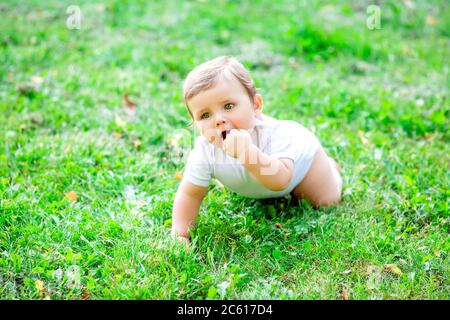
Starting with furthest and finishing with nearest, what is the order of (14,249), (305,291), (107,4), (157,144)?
1. (107,4)
2. (157,144)
3. (14,249)
4. (305,291)

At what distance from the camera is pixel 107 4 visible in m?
5.68

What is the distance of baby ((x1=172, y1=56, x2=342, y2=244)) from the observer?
2320mm

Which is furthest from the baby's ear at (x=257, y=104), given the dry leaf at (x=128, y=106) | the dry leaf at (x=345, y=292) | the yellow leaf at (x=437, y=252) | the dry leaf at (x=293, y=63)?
the dry leaf at (x=293, y=63)

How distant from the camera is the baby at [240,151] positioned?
2.32 meters

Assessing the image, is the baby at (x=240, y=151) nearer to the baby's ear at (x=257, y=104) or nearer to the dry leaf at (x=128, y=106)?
the baby's ear at (x=257, y=104)

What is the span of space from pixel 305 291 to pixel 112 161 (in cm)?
157

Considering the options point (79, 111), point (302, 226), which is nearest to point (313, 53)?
point (79, 111)

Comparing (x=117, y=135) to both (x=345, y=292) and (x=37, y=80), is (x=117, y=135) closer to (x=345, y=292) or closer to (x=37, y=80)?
(x=37, y=80)

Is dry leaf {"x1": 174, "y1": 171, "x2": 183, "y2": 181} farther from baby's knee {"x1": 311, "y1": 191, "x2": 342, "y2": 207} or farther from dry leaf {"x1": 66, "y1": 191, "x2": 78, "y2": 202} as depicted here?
baby's knee {"x1": 311, "y1": 191, "x2": 342, "y2": 207}

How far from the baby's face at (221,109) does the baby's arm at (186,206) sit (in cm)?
29

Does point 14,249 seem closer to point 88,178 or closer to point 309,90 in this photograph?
point 88,178

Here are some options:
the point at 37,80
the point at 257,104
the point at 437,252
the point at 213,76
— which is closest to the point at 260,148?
the point at 257,104

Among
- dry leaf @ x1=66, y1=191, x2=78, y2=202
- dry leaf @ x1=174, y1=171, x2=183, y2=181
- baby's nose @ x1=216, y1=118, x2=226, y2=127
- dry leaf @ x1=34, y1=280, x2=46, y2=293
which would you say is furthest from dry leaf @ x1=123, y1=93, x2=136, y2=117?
dry leaf @ x1=34, y1=280, x2=46, y2=293

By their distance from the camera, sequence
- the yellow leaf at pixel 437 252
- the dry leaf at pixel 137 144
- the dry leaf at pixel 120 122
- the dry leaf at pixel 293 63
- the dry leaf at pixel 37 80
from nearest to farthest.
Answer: the yellow leaf at pixel 437 252, the dry leaf at pixel 137 144, the dry leaf at pixel 120 122, the dry leaf at pixel 37 80, the dry leaf at pixel 293 63
